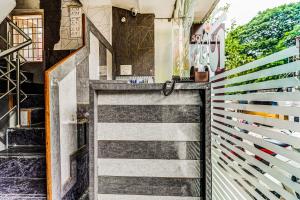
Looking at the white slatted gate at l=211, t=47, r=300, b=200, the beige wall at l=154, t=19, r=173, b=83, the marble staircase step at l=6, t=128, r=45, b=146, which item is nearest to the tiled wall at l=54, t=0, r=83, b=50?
the beige wall at l=154, t=19, r=173, b=83

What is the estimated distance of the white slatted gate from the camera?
81 centimetres

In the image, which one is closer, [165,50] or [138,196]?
[138,196]

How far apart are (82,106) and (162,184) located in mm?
1441

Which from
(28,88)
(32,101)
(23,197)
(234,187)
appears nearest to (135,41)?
(28,88)

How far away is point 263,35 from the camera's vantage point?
1.22 m

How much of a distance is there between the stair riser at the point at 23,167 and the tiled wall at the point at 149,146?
1175 millimetres

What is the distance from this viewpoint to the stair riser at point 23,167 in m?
2.42

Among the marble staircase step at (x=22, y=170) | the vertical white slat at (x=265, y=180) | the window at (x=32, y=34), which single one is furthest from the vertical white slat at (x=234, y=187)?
the window at (x=32, y=34)

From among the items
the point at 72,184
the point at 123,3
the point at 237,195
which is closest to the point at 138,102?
the point at 237,195

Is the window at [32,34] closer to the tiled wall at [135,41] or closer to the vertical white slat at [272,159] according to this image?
the tiled wall at [135,41]

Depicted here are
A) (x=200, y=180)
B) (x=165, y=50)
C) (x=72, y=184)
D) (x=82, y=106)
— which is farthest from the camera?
(x=165, y=50)

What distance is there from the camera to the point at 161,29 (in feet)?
19.4

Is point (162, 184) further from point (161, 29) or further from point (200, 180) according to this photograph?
point (161, 29)

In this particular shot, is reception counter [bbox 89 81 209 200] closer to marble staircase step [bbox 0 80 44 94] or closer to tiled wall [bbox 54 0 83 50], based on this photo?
marble staircase step [bbox 0 80 44 94]
